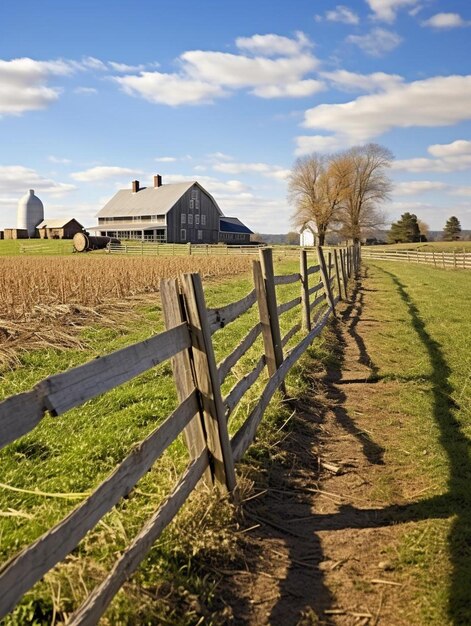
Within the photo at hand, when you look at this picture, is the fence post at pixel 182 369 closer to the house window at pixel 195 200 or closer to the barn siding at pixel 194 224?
the barn siding at pixel 194 224

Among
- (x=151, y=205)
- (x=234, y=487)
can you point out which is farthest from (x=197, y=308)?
(x=151, y=205)

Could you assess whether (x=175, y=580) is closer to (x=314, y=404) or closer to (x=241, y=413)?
(x=241, y=413)

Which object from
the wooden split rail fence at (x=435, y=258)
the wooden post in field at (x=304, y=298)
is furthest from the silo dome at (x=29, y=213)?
the wooden post in field at (x=304, y=298)

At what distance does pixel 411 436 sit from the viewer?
5332mm

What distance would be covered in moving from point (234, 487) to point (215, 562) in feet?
2.26

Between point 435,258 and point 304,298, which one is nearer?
point 304,298

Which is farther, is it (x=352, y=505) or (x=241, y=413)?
(x=241, y=413)

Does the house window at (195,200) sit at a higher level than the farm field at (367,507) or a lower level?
higher

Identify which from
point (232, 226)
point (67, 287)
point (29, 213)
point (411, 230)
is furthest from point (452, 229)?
point (67, 287)

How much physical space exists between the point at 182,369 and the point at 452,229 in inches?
4029

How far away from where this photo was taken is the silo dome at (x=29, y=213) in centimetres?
7688

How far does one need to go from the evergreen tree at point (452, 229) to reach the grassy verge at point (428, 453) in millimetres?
92249

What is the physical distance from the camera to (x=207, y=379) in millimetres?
3500

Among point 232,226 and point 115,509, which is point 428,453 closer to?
point 115,509
